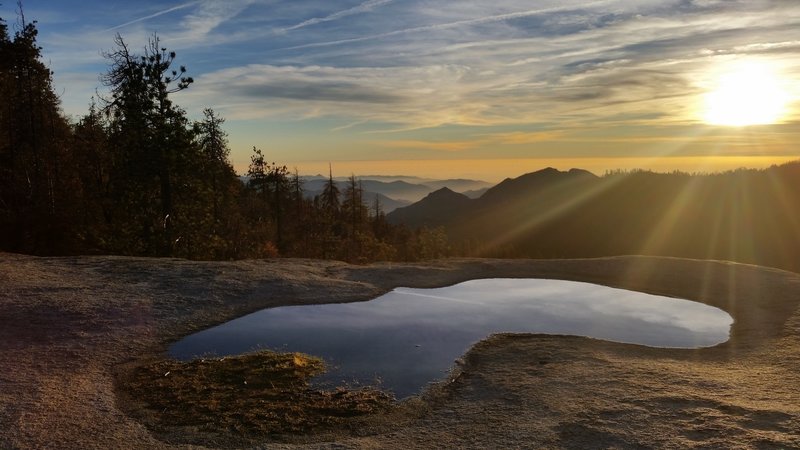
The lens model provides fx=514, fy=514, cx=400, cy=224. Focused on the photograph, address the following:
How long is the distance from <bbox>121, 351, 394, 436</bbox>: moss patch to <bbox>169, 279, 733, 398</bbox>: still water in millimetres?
636

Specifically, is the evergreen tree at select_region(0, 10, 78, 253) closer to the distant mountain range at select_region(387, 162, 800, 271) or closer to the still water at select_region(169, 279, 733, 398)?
the still water at select_region(169, 279, 733, 398)

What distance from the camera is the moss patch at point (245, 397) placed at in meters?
8.75

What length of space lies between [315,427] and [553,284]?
1517cm

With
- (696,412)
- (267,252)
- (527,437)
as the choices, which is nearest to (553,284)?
(696,412)

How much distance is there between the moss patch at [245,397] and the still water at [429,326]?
0.64 m

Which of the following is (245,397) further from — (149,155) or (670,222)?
(670,222)

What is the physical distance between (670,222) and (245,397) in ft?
504

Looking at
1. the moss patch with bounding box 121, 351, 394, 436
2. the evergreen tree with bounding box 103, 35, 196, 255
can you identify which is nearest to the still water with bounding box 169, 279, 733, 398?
the moss patch with bounding box 121, 351, 394, 436

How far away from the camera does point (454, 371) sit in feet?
37.1

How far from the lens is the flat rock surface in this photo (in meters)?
8.14

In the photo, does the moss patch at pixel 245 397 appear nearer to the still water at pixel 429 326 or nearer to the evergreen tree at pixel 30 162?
the still water at pixel 429 326

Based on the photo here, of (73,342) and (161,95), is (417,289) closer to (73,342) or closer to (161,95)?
(73,342)

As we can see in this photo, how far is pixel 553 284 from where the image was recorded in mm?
21578

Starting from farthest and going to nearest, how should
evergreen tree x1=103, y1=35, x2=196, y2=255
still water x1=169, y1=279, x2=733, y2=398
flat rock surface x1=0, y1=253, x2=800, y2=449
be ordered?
evergreen tree x1=103, y1=35, x2=196, y2=255 → still water x1=169, y1=279, x2=733, y2=398 → flat rock surface x1=0, y1=253, x2=800, y2=449
